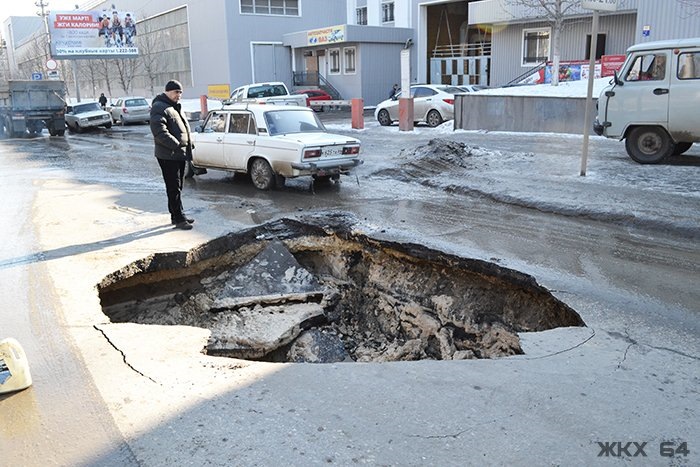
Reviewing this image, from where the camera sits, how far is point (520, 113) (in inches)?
762

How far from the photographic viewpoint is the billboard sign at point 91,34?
46438mm

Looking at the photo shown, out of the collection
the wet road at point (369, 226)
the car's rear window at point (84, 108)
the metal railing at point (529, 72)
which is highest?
the metal railing at point (529, 72)

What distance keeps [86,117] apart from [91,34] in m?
23.1

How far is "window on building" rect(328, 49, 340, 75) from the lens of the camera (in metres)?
41.8

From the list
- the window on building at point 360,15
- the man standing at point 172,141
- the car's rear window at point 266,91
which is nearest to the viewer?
the man standing at point 172,141

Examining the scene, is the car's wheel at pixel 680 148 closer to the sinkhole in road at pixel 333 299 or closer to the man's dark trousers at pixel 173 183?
the sinkhole in road at pixel 333 299

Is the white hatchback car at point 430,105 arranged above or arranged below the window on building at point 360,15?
below

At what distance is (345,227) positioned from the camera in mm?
7906

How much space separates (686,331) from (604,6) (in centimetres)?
729

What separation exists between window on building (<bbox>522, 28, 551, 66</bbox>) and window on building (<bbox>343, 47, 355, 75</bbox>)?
12917 millimetres

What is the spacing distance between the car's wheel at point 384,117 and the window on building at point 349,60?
17814 millimetres

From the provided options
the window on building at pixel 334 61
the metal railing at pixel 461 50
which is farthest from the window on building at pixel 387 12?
the window on building at pixel 334 61

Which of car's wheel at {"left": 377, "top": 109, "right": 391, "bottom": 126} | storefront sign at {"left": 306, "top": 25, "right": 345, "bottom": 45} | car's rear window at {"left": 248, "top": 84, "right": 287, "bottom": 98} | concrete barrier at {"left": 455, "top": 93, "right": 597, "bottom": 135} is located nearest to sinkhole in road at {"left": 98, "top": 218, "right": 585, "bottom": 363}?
concrete barrier at {"left": 455, "top": 93, "right": 597, "bottom": 135}

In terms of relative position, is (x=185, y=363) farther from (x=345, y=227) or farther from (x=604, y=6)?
(x=604, y=6)
